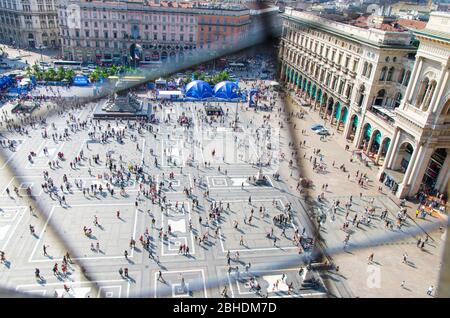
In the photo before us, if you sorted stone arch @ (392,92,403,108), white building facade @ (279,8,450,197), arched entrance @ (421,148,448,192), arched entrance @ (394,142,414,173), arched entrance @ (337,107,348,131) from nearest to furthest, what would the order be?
white building facade @ (279,8,450,197), arched entrance @ (421,148,448,192), arched entrance @ (394,142,414,173), stone arch @ (392,92,403,108), arched entrance @ (337,107,348,131)

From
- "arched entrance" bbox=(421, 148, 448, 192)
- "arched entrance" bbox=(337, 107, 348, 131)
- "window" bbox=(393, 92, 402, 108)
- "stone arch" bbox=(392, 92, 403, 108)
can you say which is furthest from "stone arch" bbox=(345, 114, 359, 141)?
"arched entrance" bbox=(421, 148, 448, 192)

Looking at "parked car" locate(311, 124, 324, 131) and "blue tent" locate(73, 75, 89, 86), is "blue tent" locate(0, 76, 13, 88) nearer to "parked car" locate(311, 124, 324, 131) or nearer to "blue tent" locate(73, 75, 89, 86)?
"blue tent" locate(73, 75, 89, 86)

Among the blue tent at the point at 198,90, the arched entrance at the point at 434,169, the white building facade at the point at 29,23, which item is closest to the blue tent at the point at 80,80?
the blue tent at the point at 198,90

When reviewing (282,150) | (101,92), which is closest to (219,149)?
(282,150)

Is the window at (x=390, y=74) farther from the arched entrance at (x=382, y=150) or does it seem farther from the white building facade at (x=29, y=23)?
the white building facade at (x=29, y=23)

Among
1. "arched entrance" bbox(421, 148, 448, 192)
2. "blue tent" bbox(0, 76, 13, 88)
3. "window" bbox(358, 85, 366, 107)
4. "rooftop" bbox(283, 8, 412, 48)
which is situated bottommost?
"blue tent" bbox(0, 76, 13, 88)

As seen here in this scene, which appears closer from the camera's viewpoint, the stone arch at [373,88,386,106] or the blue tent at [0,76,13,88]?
the stone arch at [373,88,386,106]
